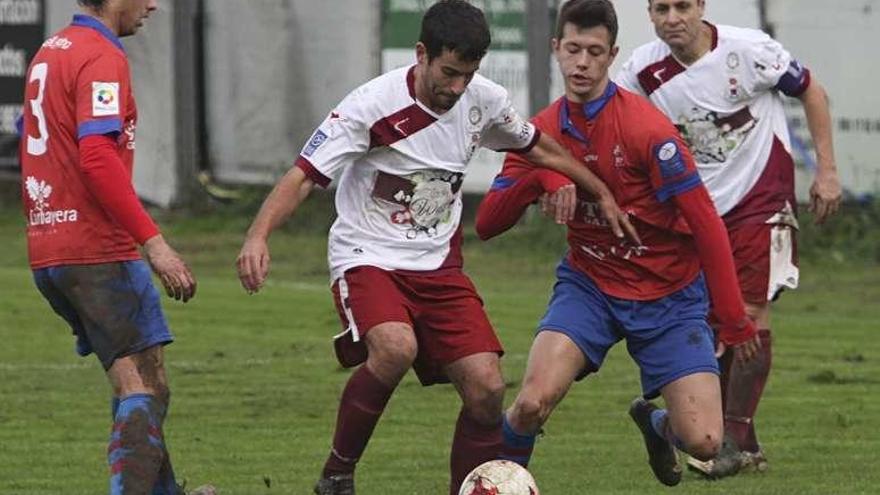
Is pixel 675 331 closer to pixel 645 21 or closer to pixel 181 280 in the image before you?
pixel 181 280

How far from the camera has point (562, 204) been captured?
812 cm

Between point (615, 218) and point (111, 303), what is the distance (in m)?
1.84

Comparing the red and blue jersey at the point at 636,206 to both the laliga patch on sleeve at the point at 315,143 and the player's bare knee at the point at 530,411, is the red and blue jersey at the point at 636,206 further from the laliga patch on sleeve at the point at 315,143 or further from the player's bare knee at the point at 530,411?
the laliga patch on sleeve at the point at 315,143

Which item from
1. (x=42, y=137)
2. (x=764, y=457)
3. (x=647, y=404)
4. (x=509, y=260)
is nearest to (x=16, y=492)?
(x=42, y=137)

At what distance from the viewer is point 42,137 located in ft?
25.2

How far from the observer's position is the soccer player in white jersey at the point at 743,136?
9.56 meters

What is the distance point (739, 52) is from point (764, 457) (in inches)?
67.0

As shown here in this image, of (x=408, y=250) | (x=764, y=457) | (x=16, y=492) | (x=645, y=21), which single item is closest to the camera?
(x=408, y=250)

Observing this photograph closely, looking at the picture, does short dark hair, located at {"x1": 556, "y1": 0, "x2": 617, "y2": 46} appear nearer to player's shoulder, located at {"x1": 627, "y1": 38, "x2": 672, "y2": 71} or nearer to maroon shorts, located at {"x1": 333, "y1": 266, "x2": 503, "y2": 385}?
maroon shorts, located at {"x1": 333, "y1": 266, "x2": 503, "y2": 385}

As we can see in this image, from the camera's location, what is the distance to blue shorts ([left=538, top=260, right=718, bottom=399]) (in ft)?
27.6

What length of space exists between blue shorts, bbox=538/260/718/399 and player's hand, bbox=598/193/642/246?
279 mm

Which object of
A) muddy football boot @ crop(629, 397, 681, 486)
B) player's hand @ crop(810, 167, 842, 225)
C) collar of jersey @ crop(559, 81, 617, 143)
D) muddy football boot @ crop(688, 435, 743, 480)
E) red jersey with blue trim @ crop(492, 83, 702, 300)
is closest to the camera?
red jersey with blue trim @ crop(492, 83, 702, 300)

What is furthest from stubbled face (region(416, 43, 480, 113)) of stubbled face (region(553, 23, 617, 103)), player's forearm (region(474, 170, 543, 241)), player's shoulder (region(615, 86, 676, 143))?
player's shoulder (region(615, 86, 676, 143))

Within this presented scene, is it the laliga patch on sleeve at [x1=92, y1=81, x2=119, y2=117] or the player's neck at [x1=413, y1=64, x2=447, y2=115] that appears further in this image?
the player's neck at [x1=413, y1=64, x2=447, y2=115]
